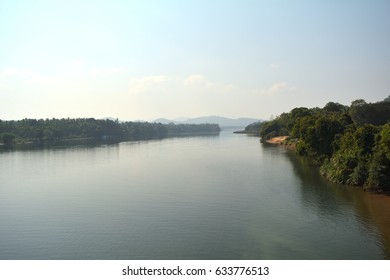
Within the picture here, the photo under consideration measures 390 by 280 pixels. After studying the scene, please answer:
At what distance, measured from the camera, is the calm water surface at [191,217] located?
19.8 m

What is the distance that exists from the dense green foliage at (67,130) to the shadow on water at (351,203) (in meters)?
92.2

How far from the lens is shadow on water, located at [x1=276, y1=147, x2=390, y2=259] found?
22445 millimetres

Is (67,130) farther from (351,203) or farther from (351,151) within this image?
(351,203)

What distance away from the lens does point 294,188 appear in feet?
113

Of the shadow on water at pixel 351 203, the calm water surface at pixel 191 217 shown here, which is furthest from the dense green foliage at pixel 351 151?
the calm water surface at pixel 191 217

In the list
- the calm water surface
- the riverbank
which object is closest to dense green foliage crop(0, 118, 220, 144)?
the riverbank

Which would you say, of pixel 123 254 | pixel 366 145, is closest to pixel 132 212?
pixel 123 254

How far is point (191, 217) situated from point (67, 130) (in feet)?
379

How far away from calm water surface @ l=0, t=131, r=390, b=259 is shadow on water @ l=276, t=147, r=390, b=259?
7cm

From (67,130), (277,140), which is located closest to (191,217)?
(277,140)

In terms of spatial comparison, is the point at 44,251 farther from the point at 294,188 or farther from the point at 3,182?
the point at 3,182

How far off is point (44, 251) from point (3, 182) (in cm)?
2528

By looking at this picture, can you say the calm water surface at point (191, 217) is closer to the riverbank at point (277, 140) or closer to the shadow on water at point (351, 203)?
the shadow on water at point (351, 203)

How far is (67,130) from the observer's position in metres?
131
